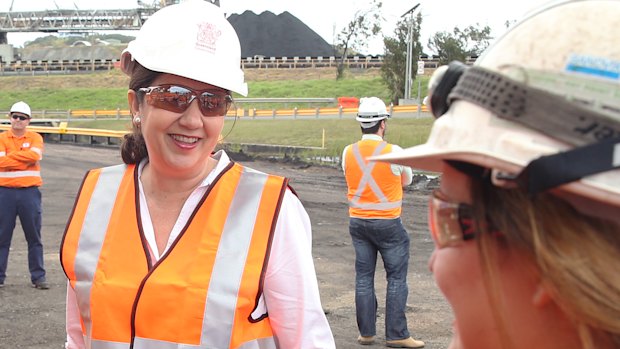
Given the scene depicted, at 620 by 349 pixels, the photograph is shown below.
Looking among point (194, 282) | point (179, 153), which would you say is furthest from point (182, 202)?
point (194, 282)

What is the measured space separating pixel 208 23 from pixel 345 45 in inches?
2273

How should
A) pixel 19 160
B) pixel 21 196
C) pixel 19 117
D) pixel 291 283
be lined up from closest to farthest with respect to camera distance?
1. pixel 291 283
2. pixel 19 160
3. pixel 21 196
4. pixel 19 117

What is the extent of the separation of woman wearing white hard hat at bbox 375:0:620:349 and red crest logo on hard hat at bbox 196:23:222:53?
1700mm

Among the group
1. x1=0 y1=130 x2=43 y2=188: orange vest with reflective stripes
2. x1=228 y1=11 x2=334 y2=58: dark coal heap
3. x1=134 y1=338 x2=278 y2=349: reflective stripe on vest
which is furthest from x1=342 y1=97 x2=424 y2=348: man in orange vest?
x1=228 y1=11 x2=334 y2=58: dark coal heap

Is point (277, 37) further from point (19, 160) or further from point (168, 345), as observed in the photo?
point (168, 345)

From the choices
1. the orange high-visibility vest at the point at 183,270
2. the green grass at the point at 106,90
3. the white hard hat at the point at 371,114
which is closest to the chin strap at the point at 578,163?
the orange high-visibility vest at the point at 183,270

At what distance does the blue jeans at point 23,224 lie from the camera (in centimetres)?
993

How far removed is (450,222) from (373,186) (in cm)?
651

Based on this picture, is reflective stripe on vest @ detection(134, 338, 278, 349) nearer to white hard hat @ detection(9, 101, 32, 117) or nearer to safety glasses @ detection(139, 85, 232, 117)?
safety glasses @ detection(139, 85, 232, 117)

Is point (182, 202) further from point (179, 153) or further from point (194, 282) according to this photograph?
point (194, 282)

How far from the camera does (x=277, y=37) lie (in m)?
90.6

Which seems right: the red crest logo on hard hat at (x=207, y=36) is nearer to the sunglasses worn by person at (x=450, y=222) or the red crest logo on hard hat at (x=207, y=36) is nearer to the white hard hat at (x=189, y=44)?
the white hard hat at (x=189, y=44)

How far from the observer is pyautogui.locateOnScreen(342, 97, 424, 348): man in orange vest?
7766mm

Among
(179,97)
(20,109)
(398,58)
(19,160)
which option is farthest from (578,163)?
(398,58)
